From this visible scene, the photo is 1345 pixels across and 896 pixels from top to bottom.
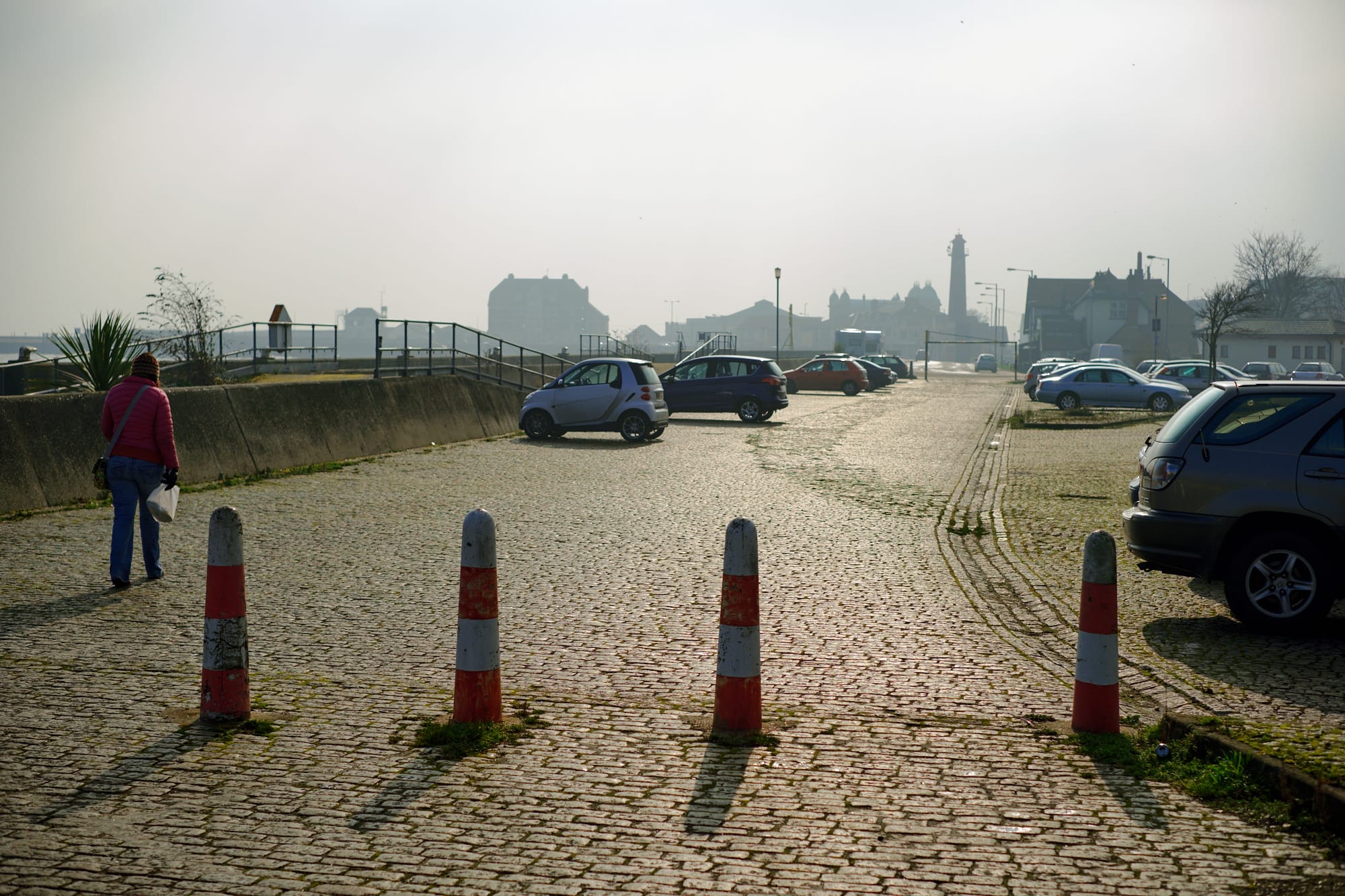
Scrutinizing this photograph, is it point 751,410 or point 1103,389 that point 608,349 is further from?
point 751,410

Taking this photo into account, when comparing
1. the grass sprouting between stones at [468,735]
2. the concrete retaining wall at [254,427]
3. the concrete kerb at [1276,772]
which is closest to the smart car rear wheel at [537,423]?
the concrete retaining wall at [254,427]

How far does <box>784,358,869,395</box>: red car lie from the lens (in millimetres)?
51750

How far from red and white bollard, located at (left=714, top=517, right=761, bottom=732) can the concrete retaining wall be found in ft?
32.2

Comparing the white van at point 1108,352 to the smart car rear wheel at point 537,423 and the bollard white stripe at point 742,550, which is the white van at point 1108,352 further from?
the bollard white stripe at point 742,550

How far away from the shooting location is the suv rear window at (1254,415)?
807 cm

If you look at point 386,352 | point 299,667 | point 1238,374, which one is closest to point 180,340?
point 386,352

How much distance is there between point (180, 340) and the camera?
26.1 m

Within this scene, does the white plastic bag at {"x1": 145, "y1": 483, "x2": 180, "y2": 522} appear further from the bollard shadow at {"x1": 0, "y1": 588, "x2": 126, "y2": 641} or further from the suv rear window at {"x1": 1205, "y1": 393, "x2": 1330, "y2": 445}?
the suv rear window at {"x1": 1205, "y1": 393, "x2": 1330, "y2": 445}

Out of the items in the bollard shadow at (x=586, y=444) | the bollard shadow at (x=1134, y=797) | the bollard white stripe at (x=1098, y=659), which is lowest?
the bollard shadow at (x=1134, y=797)

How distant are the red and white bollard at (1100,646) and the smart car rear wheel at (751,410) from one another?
25807 millimetres

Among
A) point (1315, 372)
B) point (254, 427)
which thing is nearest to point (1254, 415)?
point (254, 427)

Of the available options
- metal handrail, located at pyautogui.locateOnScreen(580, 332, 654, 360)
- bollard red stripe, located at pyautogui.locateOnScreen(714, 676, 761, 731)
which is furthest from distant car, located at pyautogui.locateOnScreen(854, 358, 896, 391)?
bollard red stripe, located at pyautogui.locateOnScreen(714, 676, 761, 731)

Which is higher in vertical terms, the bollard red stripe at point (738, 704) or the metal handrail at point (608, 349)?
the metal handrail at point (608, 349)

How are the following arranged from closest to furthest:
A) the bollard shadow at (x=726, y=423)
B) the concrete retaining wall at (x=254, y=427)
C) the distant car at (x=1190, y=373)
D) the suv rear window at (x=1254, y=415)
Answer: the suv rear window at (x=1254, y=415) → the concrete retaining wall at (x=254, y=427) → the bollard shadow at (x=726, y=423) → the distant car at (x=1190, y=373)
